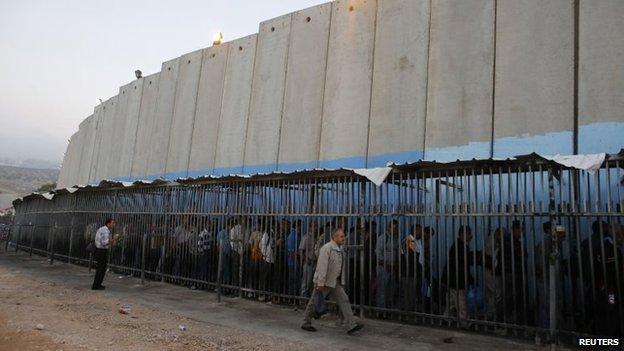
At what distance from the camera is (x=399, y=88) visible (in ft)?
43.1

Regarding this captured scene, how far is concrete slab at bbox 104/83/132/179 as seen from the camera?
26.1 meters

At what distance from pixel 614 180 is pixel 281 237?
684cm

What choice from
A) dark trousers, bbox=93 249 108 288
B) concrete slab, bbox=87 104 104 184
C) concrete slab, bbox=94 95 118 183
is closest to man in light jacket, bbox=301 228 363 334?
dark trousers, bbox=93 249 108 288

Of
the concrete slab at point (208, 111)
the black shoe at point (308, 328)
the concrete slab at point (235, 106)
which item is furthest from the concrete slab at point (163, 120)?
the black shoe at point (308, 328)

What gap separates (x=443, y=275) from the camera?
846 cm

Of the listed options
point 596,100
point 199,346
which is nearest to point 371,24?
point 596,100

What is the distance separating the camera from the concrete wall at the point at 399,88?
33.5ft

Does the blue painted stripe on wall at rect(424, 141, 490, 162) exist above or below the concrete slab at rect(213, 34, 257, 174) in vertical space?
below

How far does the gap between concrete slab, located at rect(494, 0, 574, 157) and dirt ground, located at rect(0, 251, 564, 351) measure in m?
5.02

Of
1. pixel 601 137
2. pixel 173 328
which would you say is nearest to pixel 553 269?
pixel 601 137

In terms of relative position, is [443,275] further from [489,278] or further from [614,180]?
[614,180]

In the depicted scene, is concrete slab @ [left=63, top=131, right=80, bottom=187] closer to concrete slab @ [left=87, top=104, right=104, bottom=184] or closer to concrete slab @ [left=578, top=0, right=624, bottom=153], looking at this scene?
concrete slab @ [left=87, top=104, right=104, bottom=184]

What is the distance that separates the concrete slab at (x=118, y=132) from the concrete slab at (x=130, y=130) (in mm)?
283

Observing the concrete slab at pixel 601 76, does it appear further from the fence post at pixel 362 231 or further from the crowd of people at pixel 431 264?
the fence post at pixel 362 231
